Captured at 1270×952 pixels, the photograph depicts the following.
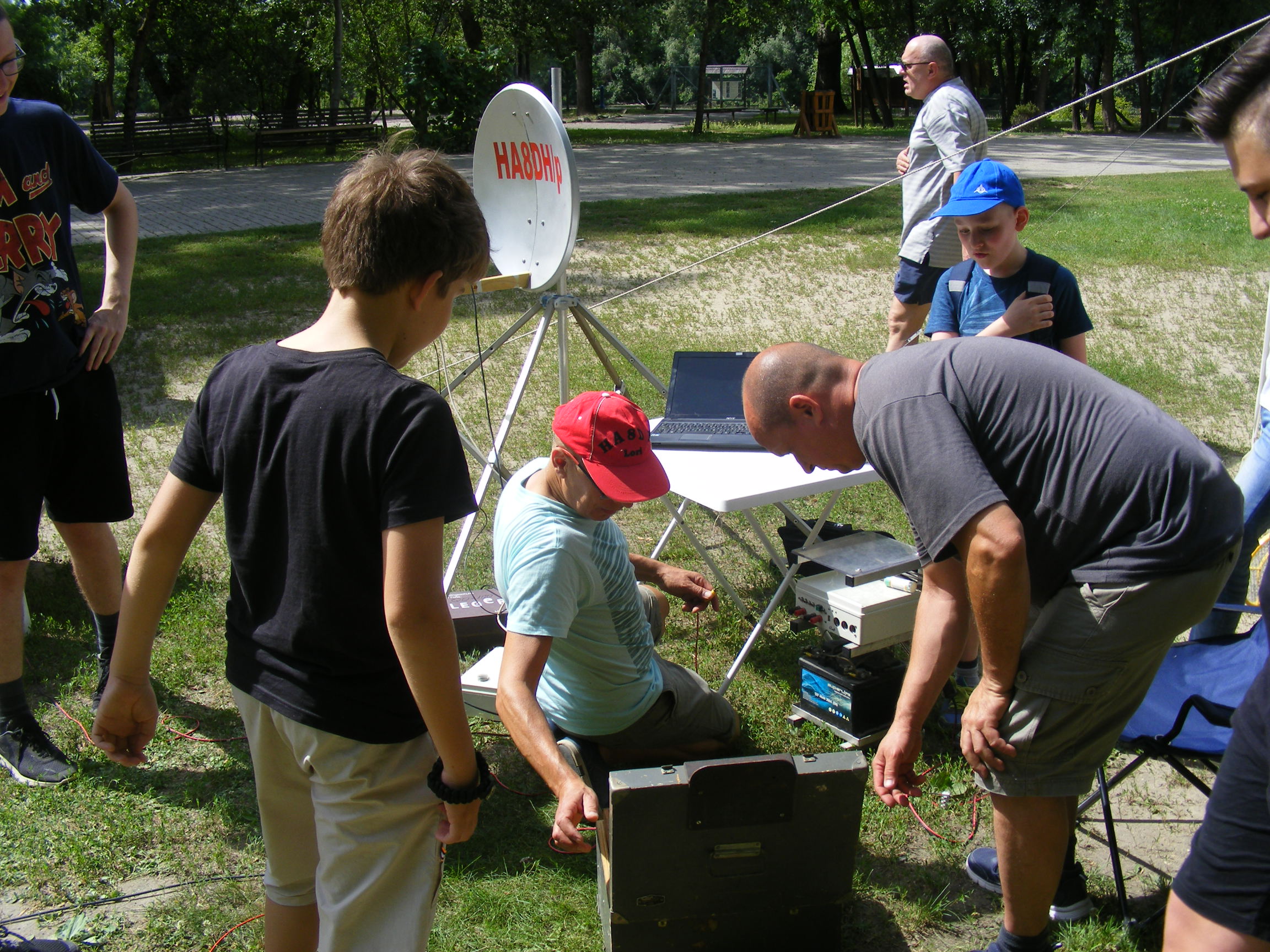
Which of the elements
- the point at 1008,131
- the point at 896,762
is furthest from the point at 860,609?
the point at 1008,131

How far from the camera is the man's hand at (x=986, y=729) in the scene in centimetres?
195

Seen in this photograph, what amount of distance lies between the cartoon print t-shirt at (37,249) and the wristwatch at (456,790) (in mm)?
1890

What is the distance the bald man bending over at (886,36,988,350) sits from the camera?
4719 millimetres

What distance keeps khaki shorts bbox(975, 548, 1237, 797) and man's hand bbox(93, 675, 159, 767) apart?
5.35 ft

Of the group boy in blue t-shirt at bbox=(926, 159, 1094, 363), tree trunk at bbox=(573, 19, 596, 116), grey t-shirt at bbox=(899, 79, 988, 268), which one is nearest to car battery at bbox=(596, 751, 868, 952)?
boy in blue t-shirt at bbox=(926, 159, 1094, 363)

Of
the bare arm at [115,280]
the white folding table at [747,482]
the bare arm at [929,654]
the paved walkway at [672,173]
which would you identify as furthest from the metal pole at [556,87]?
the paved walkway at [672,173]

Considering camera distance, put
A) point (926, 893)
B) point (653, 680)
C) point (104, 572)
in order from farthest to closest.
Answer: point (104, 572), point (653, 680), point (926, 893)

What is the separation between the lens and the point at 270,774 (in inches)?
69.6

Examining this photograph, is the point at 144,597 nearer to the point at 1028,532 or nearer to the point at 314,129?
the point at 1028,532

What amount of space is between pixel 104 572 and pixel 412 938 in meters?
1.97

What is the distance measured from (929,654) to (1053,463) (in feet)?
1.48

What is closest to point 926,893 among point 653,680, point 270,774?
point 653,680

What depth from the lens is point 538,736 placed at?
212 cm

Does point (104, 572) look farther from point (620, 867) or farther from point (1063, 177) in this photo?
point (1063, 177)
